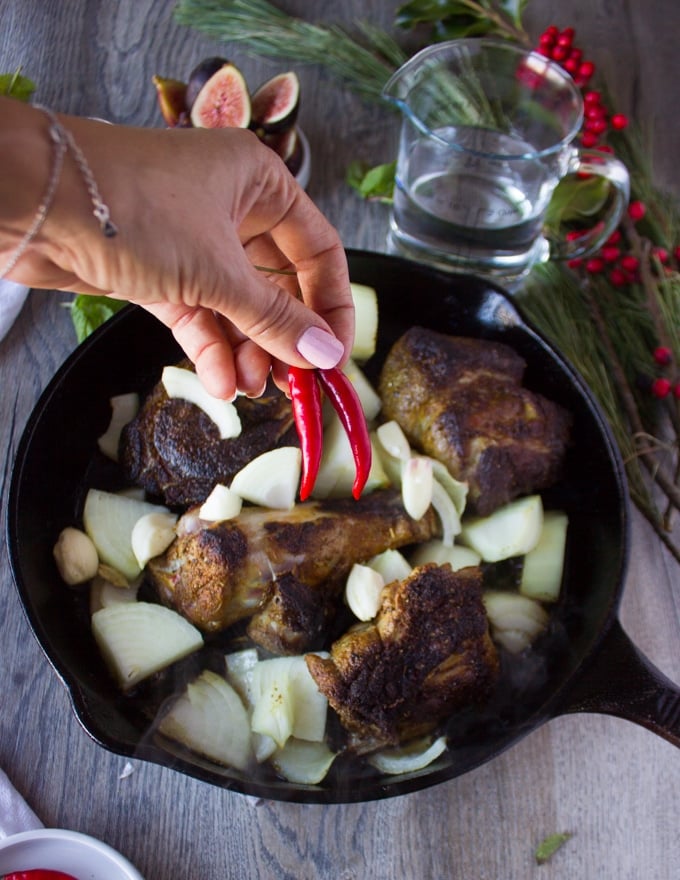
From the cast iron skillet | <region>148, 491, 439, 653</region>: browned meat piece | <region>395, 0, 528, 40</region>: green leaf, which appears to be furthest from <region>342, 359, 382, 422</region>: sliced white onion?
<region>395, 0, 528, 40</region>: green leaf

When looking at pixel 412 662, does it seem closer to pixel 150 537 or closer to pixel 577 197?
pixel 150 537

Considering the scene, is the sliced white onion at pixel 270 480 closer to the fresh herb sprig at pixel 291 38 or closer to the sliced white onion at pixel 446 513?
the sliced white onion at pixel 446 513

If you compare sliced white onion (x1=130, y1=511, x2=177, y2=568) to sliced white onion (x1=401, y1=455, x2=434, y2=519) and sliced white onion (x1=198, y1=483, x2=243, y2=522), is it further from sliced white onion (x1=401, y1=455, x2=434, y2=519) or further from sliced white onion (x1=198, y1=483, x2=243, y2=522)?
sliced white onion (x1=401, y1=455, x2=434, y2=519)

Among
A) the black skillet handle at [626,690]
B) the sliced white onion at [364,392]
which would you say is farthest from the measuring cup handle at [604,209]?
the black skillet handle at [626,690]

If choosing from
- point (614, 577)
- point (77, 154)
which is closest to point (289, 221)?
point (77, 154)

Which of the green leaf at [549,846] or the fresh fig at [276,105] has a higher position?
the fresh fig at [276,105]

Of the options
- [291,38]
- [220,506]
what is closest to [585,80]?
[291,38]

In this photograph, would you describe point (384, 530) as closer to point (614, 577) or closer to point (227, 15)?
point (614, 577)
